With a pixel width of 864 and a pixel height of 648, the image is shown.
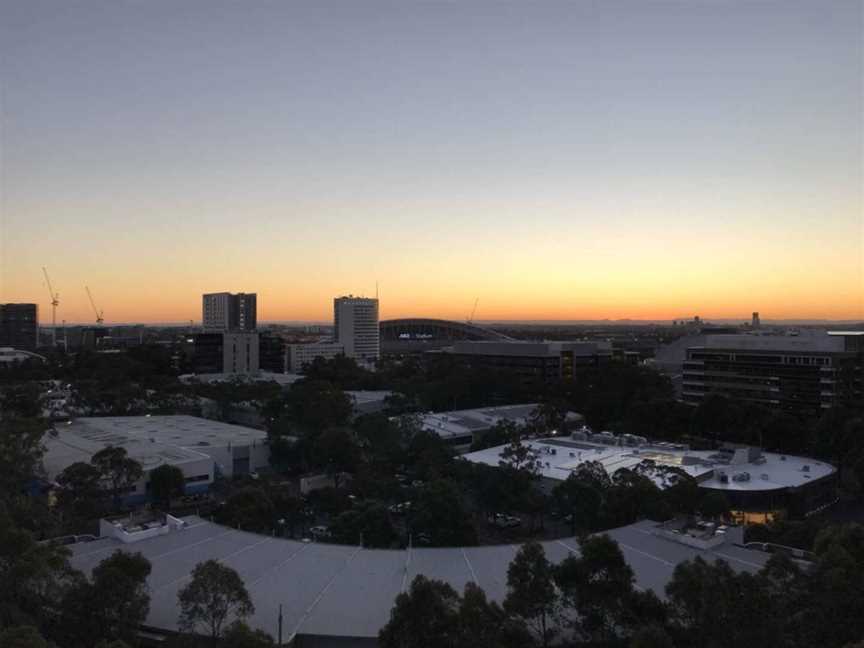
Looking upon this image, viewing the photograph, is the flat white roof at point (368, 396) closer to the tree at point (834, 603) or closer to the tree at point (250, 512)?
the tree at point (250, 512)

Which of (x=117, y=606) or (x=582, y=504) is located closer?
(x=117, y=606)

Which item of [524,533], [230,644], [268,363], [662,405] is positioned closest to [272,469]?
[524,533]

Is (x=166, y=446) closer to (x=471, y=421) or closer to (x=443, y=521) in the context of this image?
(x=471, y=421)

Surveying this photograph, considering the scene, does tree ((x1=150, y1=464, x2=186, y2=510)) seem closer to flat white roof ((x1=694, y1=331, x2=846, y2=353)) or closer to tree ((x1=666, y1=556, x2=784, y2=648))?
tree ((x1=666, y1=556, x2=784, y2=648))

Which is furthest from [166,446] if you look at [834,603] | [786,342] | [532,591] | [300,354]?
[300,354]

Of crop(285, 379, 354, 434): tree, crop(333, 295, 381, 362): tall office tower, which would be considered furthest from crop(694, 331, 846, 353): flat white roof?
crop(333, 295, 381, 362): tall office tower

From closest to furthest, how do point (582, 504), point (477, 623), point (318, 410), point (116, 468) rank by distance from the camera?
point (477, 623), point (582, 504), point (116, 468), point (318, 410)
